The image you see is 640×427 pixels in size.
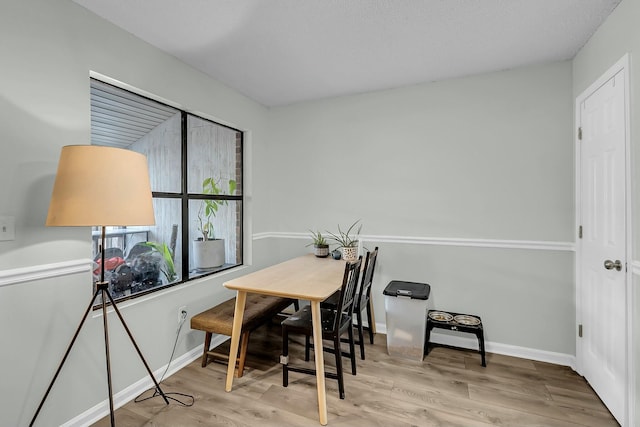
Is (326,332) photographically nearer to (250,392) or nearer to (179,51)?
(250,392)

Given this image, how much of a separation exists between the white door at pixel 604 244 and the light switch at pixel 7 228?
10.6ft

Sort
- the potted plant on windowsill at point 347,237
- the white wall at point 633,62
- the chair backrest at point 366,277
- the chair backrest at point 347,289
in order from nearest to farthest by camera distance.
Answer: the white wall at point 633,62
the chair backrest at point 347,289
the chair backrest at point 366,277
the potted plant on windowsill at point 347,237

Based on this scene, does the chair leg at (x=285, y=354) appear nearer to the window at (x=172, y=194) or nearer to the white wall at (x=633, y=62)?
the window at (x=172, y=194)

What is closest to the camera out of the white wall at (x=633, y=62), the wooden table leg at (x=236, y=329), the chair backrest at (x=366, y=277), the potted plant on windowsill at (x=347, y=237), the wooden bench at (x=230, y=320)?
the white wall at (x=633, y=62)

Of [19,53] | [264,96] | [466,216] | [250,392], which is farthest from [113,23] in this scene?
[466,216]

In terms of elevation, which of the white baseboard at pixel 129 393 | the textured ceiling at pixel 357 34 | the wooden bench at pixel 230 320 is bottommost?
the white baseboard at pixel 129 393

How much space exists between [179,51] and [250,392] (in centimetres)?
252

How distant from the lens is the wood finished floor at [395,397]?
72.9 inches

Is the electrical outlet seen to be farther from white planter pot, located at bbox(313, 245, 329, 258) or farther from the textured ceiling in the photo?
the textured ceiling

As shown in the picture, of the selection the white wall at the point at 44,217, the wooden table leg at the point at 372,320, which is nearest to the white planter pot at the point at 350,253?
the wooden table leg at the point at 372,320

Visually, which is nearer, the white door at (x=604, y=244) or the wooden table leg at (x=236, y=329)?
the white door at (x=604, y=244)

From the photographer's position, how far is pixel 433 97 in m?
2.91

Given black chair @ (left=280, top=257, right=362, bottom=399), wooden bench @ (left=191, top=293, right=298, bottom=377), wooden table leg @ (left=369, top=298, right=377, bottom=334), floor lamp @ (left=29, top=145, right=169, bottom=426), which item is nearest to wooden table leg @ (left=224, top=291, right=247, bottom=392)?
wooden bench @ (left=191, top=293, right=298, bottom=377)

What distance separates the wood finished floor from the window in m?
0.80
